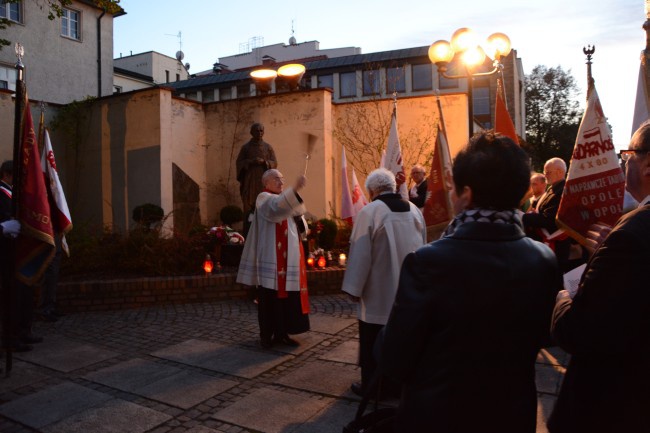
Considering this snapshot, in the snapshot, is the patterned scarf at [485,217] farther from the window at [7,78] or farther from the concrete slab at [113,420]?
the window at [7,78]

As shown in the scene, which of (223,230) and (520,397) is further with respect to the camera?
(223,230)

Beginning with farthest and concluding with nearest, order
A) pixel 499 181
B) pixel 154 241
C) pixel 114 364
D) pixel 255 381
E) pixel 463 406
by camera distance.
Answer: pixel 154 241
pixel 114 364
pixel 255 381
pixel 499 181
pixel 463 406

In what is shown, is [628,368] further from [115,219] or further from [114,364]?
[115,219]

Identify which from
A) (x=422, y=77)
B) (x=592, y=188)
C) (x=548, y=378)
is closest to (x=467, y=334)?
(x=592, y=188)

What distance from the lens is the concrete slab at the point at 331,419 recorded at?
395cm

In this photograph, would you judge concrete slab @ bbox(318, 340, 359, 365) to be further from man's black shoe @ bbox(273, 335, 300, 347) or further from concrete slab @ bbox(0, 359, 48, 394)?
concrete slab @ bbox(0, 359, 48, 394)

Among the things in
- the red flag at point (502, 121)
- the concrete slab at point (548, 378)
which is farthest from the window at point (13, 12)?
the concrete slab at point (548, 378)

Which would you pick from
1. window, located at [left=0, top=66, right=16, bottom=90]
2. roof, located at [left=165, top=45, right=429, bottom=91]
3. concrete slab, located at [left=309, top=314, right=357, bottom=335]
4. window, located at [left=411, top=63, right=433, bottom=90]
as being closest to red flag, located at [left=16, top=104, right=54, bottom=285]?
concrete slab, located at [left=309, top=314, right=357, bottom=335]

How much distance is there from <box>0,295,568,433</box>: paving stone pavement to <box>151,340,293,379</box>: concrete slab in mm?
10

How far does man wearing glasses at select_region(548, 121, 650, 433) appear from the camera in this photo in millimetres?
1616

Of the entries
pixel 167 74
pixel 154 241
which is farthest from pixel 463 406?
pixel 167 74

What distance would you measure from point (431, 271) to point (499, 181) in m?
0.41

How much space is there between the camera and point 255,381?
504 cm

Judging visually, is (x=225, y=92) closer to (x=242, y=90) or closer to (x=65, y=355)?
(x=242, y=90)
